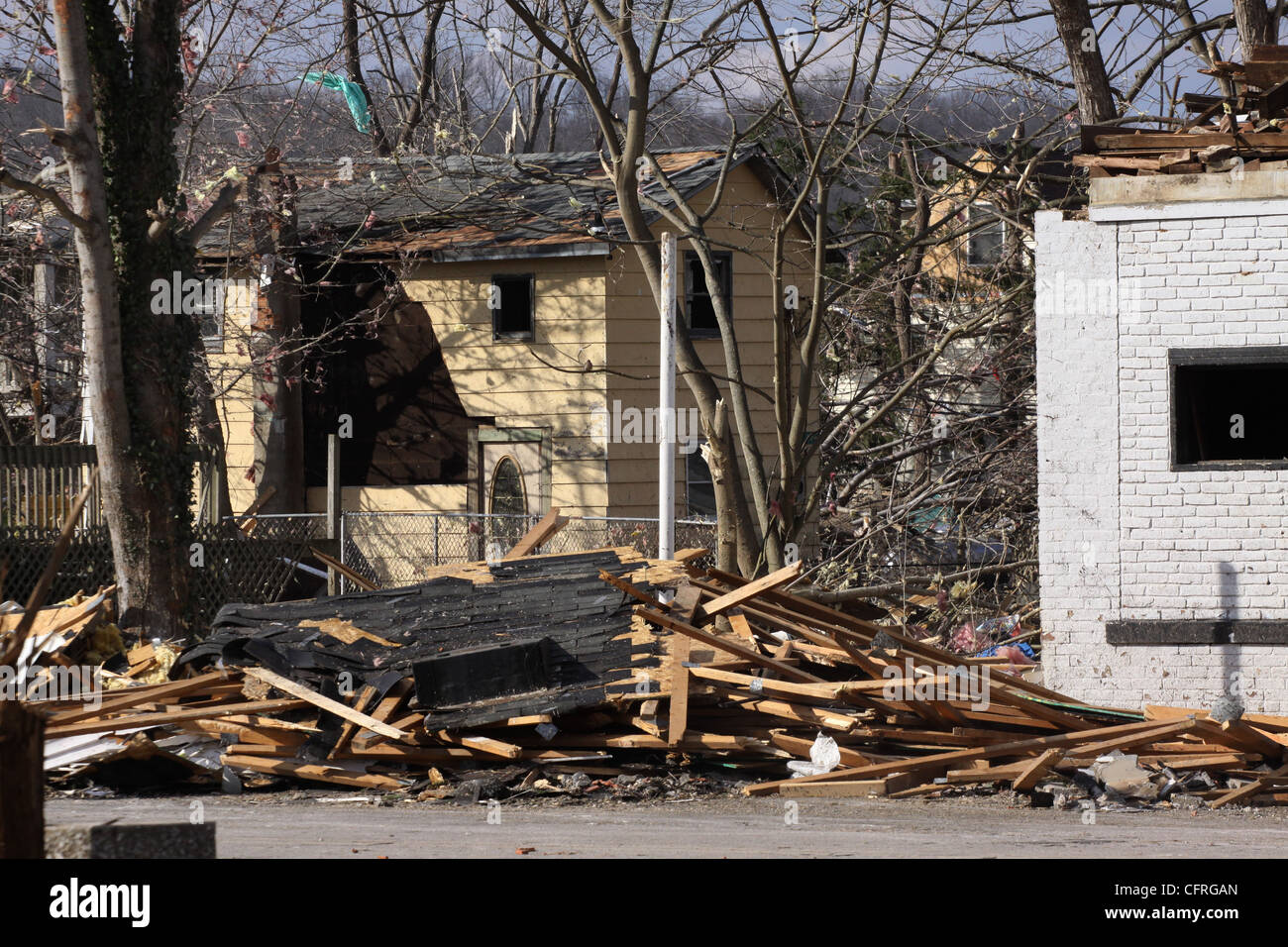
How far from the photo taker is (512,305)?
1967 cm

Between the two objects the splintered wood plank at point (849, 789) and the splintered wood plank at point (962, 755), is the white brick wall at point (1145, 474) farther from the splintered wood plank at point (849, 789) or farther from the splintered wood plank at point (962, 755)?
the splintered wood plank at point (849, 789)

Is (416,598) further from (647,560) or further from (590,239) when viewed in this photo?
(590,239)

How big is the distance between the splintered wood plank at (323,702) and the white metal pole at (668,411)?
10.4ft

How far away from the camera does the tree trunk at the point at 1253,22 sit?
1323 centimetres

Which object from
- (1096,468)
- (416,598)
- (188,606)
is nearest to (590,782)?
(416,598)

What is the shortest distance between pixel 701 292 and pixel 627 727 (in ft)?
38.5

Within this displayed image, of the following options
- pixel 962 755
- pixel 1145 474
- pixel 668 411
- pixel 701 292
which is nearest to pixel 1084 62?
pixel 1145 474

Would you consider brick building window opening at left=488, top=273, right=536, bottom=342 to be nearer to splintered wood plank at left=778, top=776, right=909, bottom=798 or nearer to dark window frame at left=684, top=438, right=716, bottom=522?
dark window frame at left=684, top=438, right=716, bottom=522

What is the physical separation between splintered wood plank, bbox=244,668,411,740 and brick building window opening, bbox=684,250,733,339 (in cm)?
1135

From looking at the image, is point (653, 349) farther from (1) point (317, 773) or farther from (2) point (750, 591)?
(1) point (317, 773)

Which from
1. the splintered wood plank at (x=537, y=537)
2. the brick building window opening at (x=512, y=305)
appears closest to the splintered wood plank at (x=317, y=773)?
the splintered wood plank at (x=537, y=537)

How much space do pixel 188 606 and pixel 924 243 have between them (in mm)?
8264

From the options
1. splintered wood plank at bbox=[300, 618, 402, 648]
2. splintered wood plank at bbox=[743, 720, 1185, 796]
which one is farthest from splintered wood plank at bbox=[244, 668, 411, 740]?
splintered wood plank at bbox=[743, 720, 1185, 796]

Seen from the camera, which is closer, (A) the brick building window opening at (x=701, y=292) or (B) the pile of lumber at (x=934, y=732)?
(B) the pile of lumber at (x=934, y=732)
